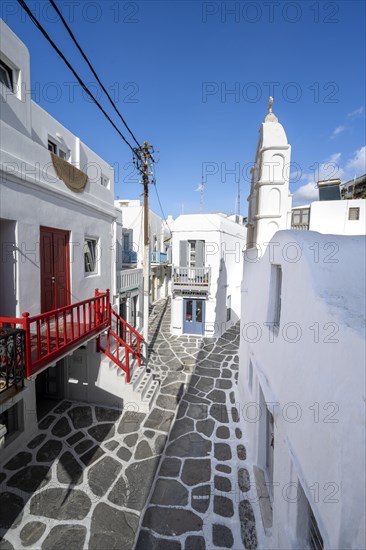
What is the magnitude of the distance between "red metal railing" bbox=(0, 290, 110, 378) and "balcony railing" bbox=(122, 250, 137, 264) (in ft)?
31.4

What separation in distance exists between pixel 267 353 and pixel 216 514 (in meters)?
3.67

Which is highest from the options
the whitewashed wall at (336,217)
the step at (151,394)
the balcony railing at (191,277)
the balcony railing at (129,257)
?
the whitewashed wall at (336,217)

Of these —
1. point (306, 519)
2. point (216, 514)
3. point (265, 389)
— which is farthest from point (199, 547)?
point (265, 389)

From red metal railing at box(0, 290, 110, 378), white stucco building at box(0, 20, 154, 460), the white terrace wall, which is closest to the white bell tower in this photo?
the white terrace wall

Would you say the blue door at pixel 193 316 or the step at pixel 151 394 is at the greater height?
the blue door at pixel 193 316

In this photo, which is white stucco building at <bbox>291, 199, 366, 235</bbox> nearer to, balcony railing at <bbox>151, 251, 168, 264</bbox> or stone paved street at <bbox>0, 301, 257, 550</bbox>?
stone paved street at <bbox>0, 301, 257, 550</bbox>

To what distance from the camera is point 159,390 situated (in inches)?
393

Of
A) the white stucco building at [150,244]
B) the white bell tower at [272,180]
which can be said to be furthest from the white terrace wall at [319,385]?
the white stucco building at [150,244]

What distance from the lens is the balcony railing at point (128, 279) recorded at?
12156 millimetres

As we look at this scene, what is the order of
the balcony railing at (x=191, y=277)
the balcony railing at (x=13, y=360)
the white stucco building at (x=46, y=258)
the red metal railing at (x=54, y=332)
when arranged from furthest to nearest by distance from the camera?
the balcony railing at (x=191, y=277) < the white stucco building at (x=46, y=258) < the red metal railing at (x=54, y=332) < the balcony railing at (x=13, y=360)

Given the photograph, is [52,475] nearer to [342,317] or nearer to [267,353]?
[267,353]

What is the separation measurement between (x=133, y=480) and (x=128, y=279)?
8645mm

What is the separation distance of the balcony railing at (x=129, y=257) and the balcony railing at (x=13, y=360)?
509 inches

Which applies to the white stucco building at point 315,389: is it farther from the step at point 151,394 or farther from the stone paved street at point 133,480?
the step at point 151,394
